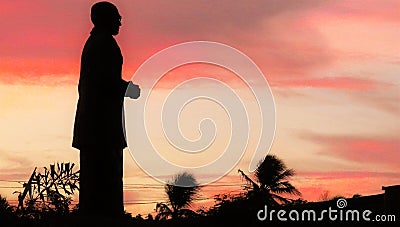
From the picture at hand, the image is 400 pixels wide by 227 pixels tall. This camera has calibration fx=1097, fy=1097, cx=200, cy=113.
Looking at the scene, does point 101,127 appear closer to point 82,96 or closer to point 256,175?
point 82,96

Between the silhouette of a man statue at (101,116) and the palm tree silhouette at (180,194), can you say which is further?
the palm tree silhouette at (180,194)

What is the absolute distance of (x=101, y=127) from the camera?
57.0 feet

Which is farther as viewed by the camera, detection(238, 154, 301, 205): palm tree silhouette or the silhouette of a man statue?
detection(238, 154, 301, 205): palm tree silhouette

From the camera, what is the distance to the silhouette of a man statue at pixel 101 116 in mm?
17078

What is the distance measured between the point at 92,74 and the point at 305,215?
465 centimetres

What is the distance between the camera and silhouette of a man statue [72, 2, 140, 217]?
17.1 meters

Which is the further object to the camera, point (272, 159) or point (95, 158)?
point (272, 159)

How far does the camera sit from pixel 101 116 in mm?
17438

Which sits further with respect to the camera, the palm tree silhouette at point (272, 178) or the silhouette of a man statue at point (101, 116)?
the palm tree silhouette at point (272, 178)

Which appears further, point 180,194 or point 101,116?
point 180,194

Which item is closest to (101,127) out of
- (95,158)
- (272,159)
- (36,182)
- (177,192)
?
(95,158)

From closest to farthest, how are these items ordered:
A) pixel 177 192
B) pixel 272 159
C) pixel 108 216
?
pixel 108 216 < pixel 177 192 < pixel 272 159

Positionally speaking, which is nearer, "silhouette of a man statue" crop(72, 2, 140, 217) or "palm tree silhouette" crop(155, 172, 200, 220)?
"silhouette of a man statue" crop(72, 2, 140, 217)

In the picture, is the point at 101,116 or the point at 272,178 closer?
the point at 101,116
